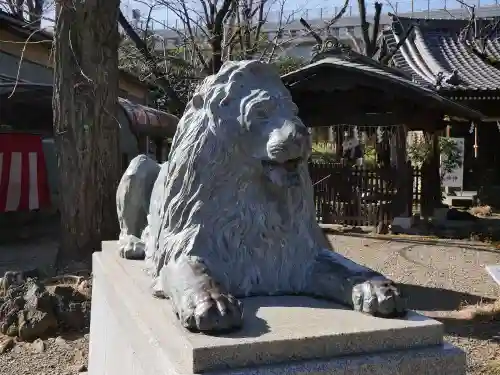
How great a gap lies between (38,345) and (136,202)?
220cm

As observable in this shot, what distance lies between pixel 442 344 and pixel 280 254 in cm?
69

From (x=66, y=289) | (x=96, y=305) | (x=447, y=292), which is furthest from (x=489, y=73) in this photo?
(x=96, y=305)

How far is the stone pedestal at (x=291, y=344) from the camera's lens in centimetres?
183

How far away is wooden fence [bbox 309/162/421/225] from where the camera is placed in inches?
424

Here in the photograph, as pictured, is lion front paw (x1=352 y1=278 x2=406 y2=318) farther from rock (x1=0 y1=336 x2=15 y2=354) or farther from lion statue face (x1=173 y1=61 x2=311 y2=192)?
rock (x1=0 y1=336 x2=15 y2=354)

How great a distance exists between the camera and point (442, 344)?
2068 mm

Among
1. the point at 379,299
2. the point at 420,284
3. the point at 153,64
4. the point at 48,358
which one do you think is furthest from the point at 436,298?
the point at 153,64

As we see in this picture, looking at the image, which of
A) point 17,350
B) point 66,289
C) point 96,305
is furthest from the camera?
point 66,289

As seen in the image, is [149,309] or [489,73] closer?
[149,309]

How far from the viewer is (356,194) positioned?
36.1 ft

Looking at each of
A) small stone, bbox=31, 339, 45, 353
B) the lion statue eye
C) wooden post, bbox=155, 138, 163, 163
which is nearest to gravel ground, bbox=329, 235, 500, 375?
the lion statue eye

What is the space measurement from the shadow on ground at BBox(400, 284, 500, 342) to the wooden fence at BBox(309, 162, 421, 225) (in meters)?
4.29

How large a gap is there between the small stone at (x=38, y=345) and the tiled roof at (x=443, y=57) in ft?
33.6

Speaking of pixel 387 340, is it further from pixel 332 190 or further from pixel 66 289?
pixel 332 190
